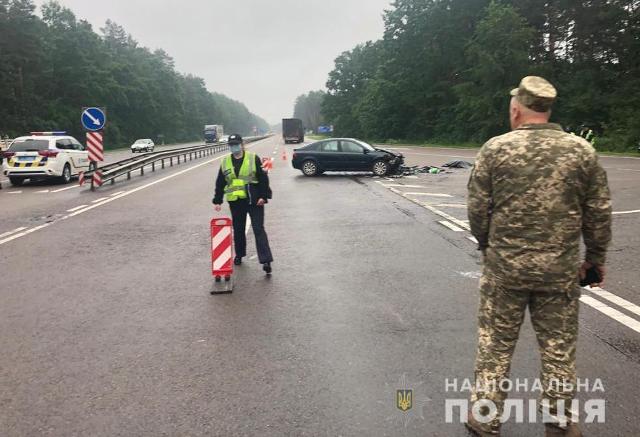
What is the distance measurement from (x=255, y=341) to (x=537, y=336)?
2.41 meters

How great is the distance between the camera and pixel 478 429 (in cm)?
305

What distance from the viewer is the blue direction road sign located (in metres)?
17.5

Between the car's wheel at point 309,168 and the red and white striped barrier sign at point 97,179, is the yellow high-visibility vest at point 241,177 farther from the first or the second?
the car's wheel at point 309,168

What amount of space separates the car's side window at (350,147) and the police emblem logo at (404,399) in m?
17.4

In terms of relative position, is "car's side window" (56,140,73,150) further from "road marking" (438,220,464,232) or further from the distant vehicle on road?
"road marking" (438,220,464,232)

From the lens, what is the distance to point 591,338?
4.45 m

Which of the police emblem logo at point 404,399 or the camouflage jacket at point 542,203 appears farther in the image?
the police emblem logo at point 404,399

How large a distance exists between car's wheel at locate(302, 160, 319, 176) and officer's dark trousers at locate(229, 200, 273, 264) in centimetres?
1363

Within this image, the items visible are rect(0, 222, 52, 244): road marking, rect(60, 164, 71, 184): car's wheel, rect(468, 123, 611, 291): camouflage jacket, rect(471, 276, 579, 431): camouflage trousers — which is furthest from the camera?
rect(60, 164, 71, 184): car's wheel

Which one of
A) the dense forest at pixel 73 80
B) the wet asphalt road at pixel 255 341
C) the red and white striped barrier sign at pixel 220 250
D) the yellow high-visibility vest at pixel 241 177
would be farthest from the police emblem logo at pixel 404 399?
the dense forest at pixel 73 80

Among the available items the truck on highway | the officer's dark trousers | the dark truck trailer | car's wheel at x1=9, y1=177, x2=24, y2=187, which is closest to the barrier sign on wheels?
the officer's dark trousers

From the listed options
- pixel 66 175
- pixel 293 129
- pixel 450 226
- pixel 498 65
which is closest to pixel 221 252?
pixel 450 226

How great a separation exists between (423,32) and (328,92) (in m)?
45.0

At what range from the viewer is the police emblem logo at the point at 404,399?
341 centimetres
